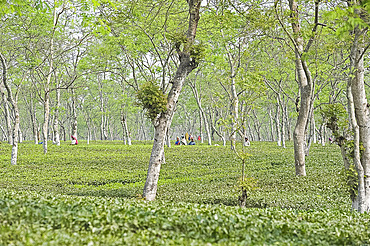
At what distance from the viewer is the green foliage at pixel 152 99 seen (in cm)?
952

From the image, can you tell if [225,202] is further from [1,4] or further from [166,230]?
[1,4]

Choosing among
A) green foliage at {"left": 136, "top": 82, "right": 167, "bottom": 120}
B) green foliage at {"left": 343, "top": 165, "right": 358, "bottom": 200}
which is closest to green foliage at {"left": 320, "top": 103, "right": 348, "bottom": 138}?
green foliage at {"left": 343, "top": 165, "right": 358, "bottom": 200}

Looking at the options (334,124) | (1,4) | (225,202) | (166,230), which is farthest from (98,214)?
(334,124)

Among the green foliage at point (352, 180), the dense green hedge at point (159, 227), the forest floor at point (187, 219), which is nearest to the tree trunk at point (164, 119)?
the forest floor at point (187, 219)

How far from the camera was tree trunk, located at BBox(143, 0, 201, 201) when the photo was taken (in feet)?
31.6

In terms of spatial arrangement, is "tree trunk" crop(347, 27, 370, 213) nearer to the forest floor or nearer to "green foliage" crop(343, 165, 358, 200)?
"green foliage" crop(343, 165, 358, 200)

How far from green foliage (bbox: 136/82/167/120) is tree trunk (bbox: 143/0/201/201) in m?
0.32

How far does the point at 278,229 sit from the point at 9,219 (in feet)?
14.7

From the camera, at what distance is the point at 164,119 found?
9977 millimetres

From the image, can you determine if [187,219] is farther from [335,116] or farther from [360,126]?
[335,116]

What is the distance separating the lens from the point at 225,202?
9469 mm

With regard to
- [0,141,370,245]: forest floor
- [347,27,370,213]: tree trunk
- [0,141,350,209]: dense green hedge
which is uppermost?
[347,27,370,213]: tree trunk

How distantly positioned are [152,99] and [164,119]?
0.91m

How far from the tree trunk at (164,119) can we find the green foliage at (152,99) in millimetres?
324
